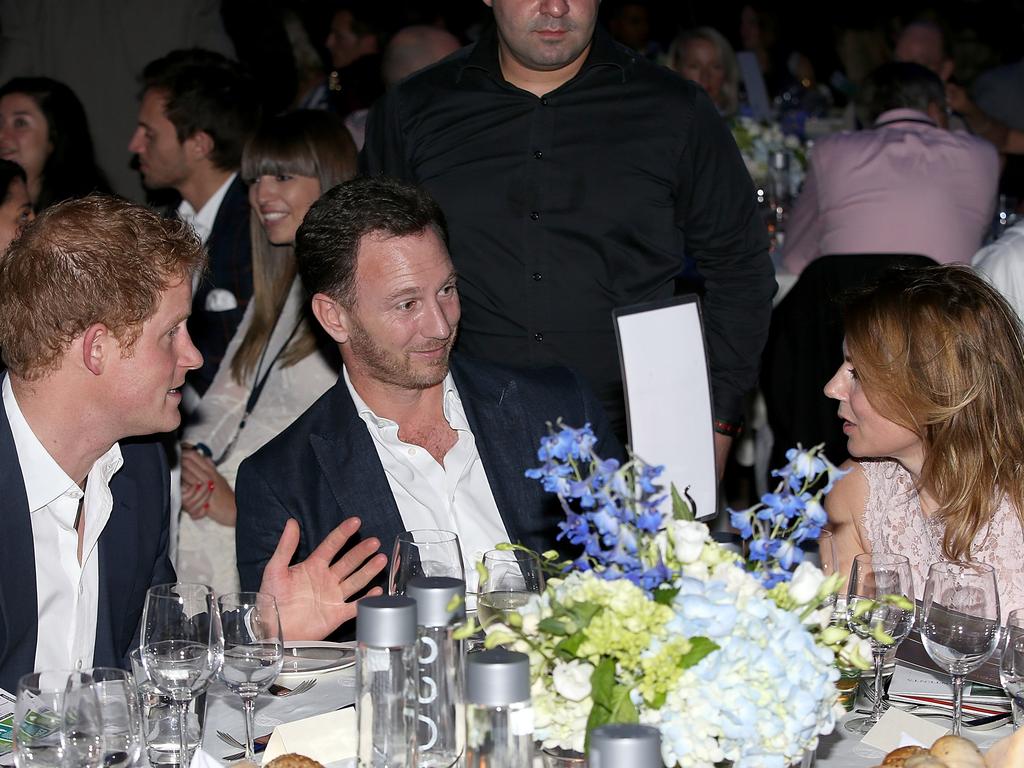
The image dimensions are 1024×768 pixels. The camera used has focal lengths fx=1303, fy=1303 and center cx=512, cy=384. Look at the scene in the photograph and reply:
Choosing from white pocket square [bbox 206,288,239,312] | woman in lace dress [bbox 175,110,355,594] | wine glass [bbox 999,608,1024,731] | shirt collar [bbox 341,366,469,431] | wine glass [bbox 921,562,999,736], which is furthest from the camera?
white pocket square [bbox 206,288,239,312]

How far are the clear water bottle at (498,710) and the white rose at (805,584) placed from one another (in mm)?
298

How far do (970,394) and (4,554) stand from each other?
1739 millimetres

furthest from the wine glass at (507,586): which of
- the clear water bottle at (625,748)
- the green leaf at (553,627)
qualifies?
the clear water bottle at (625,748)

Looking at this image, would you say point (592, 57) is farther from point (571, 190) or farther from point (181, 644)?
point (181, 644)

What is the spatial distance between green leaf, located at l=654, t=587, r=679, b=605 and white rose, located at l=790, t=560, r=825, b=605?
0.43 feet

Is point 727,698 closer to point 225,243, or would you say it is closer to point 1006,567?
point 1006,567

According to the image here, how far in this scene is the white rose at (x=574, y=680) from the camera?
1.36m

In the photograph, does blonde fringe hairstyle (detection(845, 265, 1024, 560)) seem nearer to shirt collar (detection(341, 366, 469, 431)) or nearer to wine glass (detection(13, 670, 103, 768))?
shirt collar (detection(341, 366, 469, 431))

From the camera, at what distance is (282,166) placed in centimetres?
395

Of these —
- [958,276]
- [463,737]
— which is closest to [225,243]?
[958,276]

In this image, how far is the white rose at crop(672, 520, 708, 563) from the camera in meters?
1.38

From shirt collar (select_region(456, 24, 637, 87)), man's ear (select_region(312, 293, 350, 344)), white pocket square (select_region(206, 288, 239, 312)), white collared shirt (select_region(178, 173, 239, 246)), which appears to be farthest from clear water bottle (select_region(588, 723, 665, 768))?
white collared shirt (select_region(178, 173, 239, 246))

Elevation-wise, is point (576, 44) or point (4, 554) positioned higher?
point (576, 44)

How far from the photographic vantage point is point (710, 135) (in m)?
3.21
